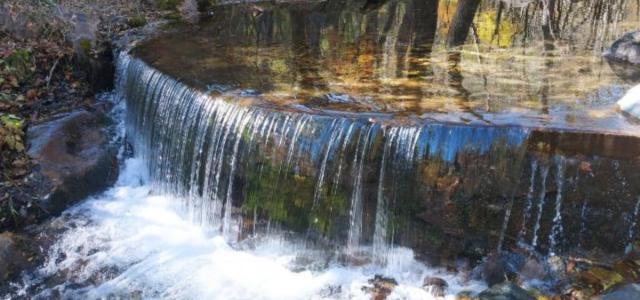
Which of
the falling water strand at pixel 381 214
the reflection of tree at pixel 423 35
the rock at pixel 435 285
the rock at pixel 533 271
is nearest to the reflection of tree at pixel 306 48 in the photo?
the reflection of tree at pixel 423 35

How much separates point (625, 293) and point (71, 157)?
6.06m

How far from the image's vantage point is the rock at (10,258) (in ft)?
18.3

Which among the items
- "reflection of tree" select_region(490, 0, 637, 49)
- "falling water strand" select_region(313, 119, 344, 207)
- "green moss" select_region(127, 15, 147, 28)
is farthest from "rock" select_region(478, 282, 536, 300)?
"green moss" select_region(127, 15, 147, 28)

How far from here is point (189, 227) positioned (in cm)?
657

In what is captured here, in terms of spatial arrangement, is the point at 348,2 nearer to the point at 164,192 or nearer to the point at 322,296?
the point at 164,192

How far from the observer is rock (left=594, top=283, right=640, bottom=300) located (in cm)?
424

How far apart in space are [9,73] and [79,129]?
60.8 inches

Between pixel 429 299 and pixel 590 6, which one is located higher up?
pixel 590 6

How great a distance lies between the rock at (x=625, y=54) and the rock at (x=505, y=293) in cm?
351

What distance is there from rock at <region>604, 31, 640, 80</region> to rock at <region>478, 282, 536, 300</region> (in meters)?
3.51

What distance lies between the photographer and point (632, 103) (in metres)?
5.11

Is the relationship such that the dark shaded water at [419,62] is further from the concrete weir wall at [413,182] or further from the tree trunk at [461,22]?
the concrete weir wall at [413,182]

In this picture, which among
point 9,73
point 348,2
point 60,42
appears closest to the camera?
point 9,73

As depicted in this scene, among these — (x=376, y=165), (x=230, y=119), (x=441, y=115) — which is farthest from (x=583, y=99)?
(x=230, y=119)
